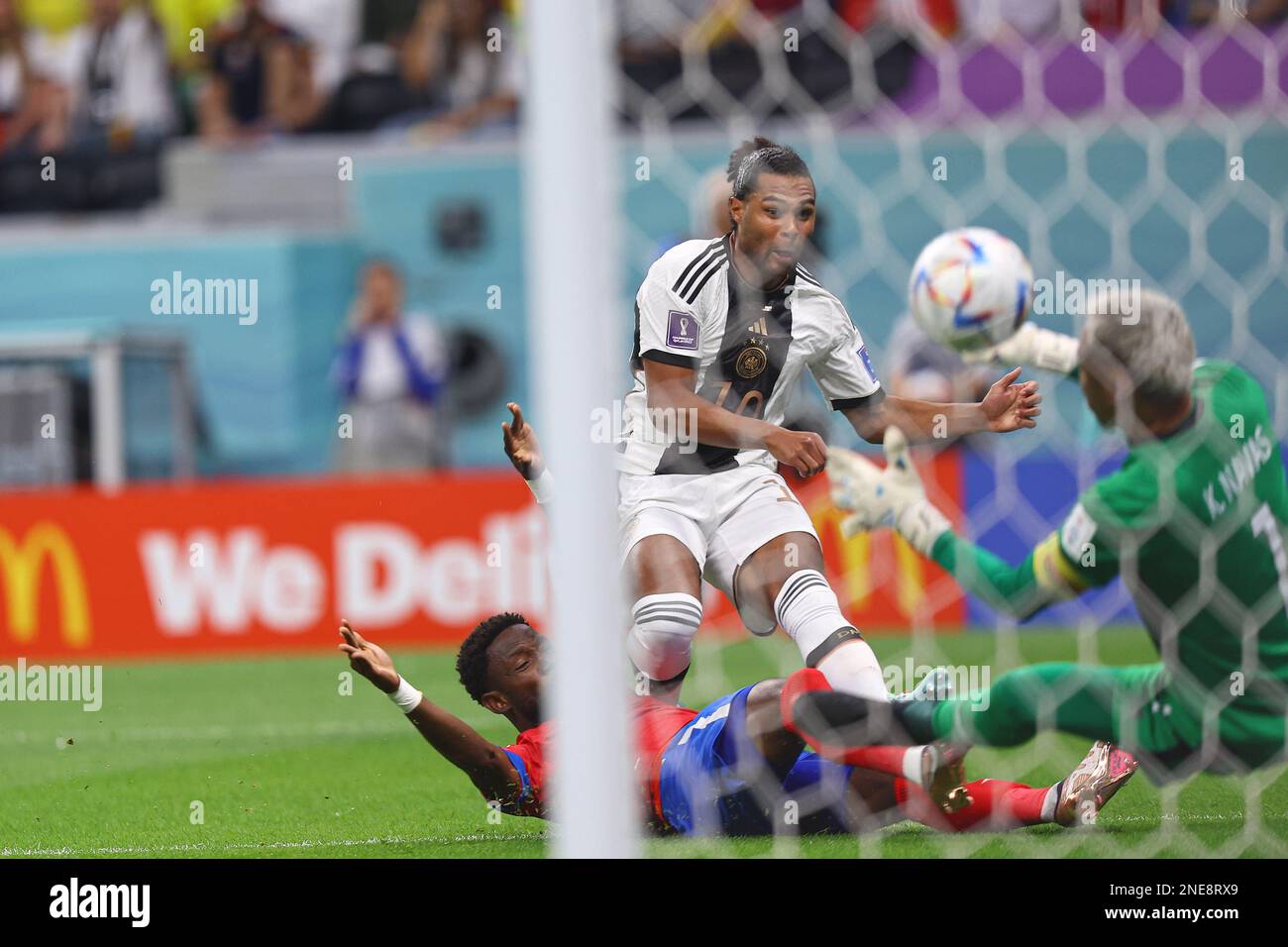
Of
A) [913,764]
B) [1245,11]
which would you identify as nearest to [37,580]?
[913,764]

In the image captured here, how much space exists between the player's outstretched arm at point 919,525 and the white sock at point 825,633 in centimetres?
43

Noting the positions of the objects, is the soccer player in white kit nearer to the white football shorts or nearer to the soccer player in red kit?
the white football shorts

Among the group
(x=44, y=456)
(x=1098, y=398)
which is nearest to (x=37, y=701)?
(x=44, y=456)

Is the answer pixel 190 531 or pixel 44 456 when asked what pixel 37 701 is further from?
pixel 44 456

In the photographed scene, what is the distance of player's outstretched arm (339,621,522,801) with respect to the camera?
3893mm

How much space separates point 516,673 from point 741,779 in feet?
2.09

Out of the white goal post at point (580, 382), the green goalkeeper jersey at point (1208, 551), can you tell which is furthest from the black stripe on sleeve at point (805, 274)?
the white goal post at point (580, 382)

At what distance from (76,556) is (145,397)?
4.56ft

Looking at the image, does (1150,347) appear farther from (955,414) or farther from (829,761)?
(829,761)

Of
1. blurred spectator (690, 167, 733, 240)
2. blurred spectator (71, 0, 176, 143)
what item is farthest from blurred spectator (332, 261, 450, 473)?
blurred spectator (690, 167, 733, 240)

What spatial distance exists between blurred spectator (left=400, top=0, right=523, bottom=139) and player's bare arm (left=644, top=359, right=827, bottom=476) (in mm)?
7531

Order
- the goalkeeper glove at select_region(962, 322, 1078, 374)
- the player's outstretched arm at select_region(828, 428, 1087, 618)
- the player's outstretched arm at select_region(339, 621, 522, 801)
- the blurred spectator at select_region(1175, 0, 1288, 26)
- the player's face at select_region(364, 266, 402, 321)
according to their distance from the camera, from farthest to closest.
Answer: the player's face at select_region(364, 266, 402, 321) → the blurred spectator at select_region(1175, 0, 1288, 26) → the goalkeeper glove at select_region(962, 322, 1078, 374) → the player's outstretched arm at select_region(828, 428, 1087, 618) → the player's outstretched arm at select_region(339, 621, 522, 801)

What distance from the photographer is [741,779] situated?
13.1ft

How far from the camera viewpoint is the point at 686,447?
4207 mm
